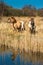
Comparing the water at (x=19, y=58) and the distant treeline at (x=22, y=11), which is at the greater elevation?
the distant treeline at (x=22, y=11)

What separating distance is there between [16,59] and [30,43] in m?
1.80

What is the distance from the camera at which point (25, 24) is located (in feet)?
81.2

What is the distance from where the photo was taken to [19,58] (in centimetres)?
1616

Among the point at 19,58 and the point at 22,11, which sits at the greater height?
the point at 22,11

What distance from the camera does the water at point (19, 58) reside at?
15.1 meters

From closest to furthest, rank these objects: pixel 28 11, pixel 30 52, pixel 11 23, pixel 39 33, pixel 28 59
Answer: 1. pixel 28 59
2. pixel 30 52
3. pixel 39 33
4. pixel 11 23
5. pixel 28 11

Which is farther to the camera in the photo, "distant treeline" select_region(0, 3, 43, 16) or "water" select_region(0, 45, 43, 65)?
"distant treeline" select_region(0, 3, 43, 16)

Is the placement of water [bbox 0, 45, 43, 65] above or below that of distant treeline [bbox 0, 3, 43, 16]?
below

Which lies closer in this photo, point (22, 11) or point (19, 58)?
point (19, 58)

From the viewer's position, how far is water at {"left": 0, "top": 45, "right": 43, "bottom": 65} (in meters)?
15.1

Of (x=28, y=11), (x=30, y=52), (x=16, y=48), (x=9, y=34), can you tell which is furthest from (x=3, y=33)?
(x=28, y=11)

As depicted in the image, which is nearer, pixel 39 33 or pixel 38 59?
pixel 38 59

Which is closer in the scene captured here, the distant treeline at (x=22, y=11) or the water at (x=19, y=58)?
the water at (x=19, y=58)

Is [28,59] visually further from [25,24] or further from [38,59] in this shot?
[25,24]
